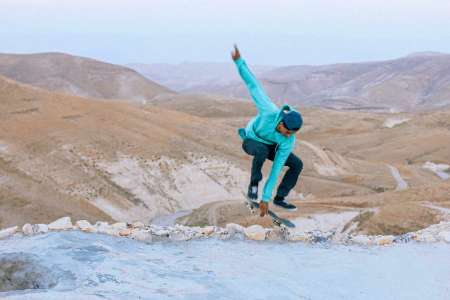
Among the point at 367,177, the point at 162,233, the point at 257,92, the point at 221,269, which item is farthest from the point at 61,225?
the point at 367,177

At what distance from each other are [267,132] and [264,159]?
490 mm

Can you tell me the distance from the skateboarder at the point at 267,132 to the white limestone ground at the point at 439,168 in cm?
6019

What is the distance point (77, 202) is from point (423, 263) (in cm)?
2939

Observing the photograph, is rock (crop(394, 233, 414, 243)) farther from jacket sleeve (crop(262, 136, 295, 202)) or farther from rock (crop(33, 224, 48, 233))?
rock (crop(33, 224, 48, 233))

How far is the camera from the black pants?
10211 mm

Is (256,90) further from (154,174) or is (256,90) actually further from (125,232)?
(154,174)

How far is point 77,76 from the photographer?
171250mm

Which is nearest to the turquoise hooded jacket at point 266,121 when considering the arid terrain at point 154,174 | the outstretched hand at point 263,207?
the outstretched hand at point 263,207

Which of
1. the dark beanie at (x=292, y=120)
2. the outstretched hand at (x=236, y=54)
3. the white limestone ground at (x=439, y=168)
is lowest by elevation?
the white limestone ground at (x=439, y=168)

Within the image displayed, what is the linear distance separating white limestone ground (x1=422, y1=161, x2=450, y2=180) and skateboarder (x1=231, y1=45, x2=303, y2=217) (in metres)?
60.2

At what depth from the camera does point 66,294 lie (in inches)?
283

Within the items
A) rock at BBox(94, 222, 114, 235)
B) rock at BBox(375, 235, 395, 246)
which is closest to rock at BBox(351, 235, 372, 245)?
Answer: rock at BBox(375, 235, 395, 246)

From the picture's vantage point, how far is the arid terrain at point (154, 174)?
3114 centimetres

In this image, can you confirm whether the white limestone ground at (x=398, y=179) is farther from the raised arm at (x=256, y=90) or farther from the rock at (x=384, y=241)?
the raised arm at (x=256, y=90)
